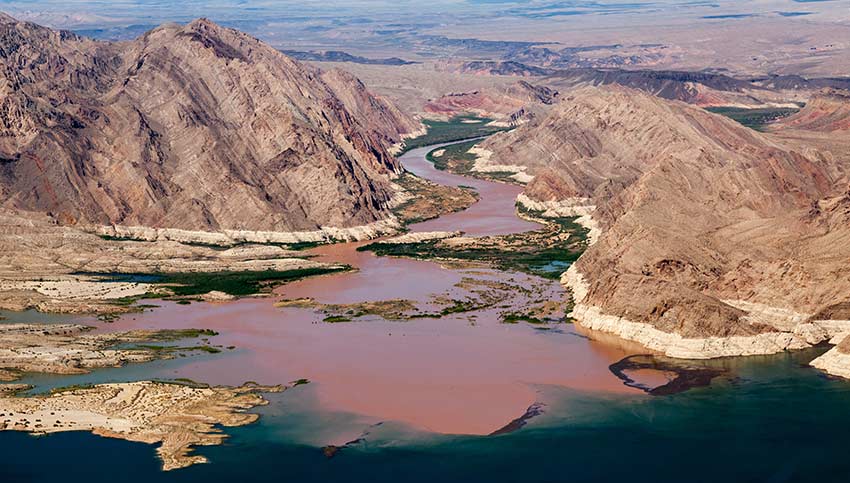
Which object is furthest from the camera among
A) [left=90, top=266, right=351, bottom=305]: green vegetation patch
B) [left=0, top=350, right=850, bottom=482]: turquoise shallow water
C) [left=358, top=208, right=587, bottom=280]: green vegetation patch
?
[left=358, top=208, right=587, bottom=280]: green vegetation patch

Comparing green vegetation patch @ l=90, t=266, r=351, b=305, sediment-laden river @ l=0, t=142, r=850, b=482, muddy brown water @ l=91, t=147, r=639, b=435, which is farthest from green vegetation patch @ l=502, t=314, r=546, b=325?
green vegetation patch @ l=90, t=266, r=351, b=305

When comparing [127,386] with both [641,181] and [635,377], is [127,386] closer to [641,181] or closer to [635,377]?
[635,377]

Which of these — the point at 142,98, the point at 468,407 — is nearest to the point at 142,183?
the point at 142,98

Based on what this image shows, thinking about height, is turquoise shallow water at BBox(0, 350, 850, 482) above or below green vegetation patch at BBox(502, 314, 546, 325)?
above

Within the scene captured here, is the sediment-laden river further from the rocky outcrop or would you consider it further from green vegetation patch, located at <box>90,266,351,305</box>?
green vegetation patch, located at <box>90,266,351,305</box>

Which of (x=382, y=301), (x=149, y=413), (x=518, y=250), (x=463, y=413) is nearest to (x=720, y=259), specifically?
(x=382, y=301)

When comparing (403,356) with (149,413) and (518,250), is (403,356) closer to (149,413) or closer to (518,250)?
(149,413)
